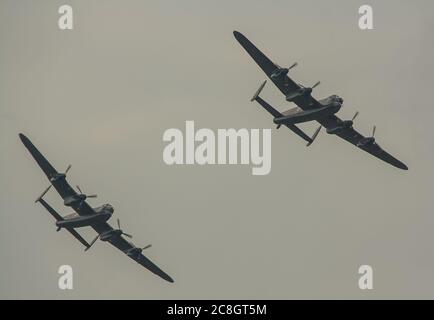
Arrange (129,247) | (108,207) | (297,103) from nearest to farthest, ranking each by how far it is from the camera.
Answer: (297,103) → (108,207) → (129,247)

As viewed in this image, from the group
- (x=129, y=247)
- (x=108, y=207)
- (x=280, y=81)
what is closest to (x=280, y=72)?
(x=280, y=81)

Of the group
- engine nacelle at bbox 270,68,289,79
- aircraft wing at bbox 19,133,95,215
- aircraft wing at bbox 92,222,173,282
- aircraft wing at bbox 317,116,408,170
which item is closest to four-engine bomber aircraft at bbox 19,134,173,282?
aircraft wing at bbox 19,133,95,215

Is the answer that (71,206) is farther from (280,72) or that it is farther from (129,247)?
(280,72)

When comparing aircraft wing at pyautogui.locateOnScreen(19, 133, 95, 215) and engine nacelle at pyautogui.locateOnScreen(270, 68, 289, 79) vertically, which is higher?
engine nacelle at pyautogui.locateOnScreen(270, 68, 289, 79)

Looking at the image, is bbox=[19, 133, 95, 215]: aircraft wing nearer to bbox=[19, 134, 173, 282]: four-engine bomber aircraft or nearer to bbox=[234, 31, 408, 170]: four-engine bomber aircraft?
bbox=[19, 134, 173, 282]: four-engine bomber aircraft

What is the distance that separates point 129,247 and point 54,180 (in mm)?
12845

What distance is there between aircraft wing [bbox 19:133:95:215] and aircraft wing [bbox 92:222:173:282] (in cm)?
557

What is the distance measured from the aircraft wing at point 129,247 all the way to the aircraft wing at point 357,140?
20859 mm

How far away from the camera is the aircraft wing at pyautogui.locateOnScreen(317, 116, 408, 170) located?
89562 millimetres

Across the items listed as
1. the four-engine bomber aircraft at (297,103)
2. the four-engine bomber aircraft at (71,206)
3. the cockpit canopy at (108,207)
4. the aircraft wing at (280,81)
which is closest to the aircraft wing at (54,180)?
the four-engine bomber aircraft at (71,206)

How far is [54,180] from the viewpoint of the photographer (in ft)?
299

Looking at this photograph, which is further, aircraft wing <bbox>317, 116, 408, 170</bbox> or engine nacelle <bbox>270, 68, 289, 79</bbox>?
aircraft wing <bbox>317, 116, 408, 170</bbox>
